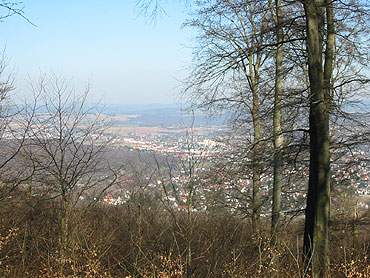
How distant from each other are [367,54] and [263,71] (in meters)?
2.97

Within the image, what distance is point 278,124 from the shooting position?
10.1m

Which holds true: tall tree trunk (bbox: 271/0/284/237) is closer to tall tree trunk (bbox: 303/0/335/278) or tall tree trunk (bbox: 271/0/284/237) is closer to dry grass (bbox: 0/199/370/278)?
tall tree trunk (bbox: 303/0/335/278)

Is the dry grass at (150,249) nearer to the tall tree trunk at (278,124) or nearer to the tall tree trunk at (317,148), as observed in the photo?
the tall tree trunk at (317,148)

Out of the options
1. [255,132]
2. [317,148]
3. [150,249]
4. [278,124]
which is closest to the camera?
[317,148]

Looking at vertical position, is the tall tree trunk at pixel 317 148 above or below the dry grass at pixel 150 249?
above

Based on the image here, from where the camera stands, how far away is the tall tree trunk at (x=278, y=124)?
8211mm

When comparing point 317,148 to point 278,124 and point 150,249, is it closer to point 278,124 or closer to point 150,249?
point 278,124

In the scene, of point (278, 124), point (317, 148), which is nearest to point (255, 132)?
point (278, 124)

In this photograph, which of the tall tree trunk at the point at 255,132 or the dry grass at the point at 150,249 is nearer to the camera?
the dry grass at the point at 150,249

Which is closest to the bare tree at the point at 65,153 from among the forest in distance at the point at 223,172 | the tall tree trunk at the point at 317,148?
the forest in distance at the point at 223,172

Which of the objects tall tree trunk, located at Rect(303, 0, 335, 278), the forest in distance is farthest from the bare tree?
tall tree trunk, located at Rect(303, 0, 335, 278)

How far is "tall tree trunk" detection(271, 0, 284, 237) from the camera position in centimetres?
821

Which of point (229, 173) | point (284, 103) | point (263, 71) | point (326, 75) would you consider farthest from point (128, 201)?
point (326, 75)

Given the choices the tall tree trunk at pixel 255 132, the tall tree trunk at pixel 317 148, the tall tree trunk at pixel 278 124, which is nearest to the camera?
the tall tree trunk at pixel 317 148
